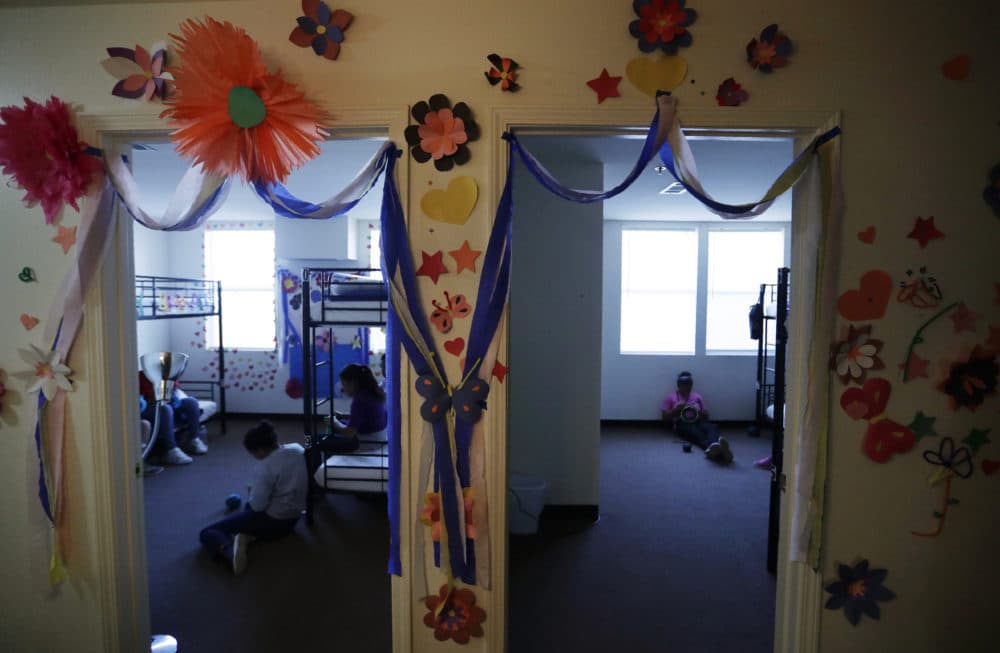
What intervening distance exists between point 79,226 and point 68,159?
0.23m

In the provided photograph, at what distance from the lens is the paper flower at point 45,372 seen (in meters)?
1.72

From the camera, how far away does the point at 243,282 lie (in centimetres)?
586

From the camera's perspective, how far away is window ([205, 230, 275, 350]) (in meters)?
5.82

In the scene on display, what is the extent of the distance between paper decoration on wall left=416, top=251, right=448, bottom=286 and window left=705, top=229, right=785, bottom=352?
193 inches

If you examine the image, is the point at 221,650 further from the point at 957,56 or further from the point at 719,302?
the point at 719,302

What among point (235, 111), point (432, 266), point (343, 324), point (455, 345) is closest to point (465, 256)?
point (432, 266)

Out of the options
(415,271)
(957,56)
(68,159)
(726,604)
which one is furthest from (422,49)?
(726,604)

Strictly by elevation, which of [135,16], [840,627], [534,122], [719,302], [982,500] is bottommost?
[840,627]

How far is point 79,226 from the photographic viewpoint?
1711 mm

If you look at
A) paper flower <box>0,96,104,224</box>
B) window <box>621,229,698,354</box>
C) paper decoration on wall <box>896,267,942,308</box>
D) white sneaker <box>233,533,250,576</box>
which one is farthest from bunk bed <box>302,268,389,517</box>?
window <box>621,229,698,354</box>

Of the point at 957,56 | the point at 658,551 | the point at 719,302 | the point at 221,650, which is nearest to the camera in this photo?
the point at 957,56

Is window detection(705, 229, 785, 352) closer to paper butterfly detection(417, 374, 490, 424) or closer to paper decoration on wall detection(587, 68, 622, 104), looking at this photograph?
paper decoration on wall detection(587, 68, 622, 104)

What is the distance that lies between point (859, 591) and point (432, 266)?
1.85m

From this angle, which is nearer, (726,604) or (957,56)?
(957,56)
